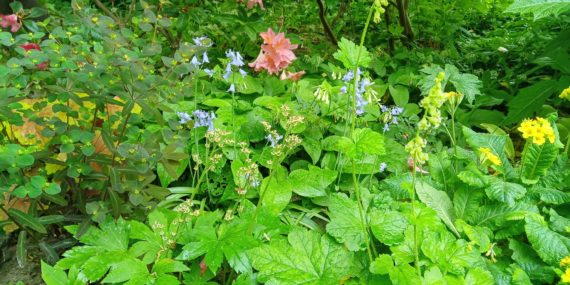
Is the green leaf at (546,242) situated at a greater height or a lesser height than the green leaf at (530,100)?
lesser

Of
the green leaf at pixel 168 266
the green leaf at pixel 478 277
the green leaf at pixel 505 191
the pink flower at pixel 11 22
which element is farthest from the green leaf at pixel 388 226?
the pink flower at pixel 11 22

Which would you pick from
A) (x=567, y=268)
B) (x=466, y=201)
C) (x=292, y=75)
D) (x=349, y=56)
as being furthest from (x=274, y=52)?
(x=567, y=268)

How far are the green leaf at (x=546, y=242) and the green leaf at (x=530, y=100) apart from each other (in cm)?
95

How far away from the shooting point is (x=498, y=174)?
2230 millimetres

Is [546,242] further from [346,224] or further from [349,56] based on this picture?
[349,56]

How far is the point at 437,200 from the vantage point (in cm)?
205

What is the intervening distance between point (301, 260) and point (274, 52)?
1.20 meters

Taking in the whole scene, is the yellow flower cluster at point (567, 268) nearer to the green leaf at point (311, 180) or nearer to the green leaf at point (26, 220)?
the green leaf at point (311, 180)

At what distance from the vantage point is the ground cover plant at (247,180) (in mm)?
1639

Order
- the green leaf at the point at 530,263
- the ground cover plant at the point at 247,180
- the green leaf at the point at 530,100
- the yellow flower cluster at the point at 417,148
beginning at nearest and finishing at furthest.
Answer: the yellow flower cluster at the point at 417,148, the ground cover plant at the point at 247,180, the green leaf at the point at 530,263, the green leaf at the point at 530,100

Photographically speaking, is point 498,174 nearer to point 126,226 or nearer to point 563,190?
point 563,190

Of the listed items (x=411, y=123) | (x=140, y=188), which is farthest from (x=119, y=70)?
(x=411, y=123)

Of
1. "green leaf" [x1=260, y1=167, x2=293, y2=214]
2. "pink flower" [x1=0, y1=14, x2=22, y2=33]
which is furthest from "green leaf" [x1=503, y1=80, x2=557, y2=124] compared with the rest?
"pink flower" [x1=0, y1=14, x2=22, y2=33]

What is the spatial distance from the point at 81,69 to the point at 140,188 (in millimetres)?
462
